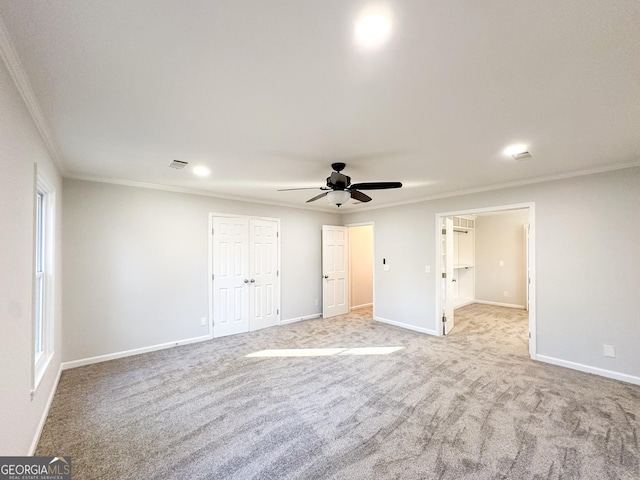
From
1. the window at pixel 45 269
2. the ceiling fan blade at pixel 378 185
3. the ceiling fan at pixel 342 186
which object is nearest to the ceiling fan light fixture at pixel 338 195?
the ceiling fan at pixel 342 186

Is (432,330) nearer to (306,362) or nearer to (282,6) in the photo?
(306,362)

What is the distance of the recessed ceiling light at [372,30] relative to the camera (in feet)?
3.97

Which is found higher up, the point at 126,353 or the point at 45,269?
the point at 45,269

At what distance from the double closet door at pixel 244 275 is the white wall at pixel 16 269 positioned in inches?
105

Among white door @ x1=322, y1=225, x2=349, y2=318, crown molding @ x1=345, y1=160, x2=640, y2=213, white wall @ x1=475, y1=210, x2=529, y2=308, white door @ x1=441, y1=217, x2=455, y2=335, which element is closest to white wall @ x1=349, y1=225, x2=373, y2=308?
white door @ x1=322, y1=225, x2=349, y2=318

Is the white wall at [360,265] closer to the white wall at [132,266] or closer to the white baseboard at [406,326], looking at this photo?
the white baseboard at [406,326]

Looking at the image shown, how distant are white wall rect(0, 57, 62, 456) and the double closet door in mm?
2665

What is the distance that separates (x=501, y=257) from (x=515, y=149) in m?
5.61

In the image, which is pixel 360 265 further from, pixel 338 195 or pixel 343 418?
pixel 343 418

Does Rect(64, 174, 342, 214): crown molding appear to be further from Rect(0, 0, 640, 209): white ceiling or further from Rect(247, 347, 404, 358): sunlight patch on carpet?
Rect(247, 347, 404, 358): sunlight patch on carpet

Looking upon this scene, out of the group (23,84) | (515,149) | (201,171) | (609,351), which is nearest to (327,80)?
(23,84)

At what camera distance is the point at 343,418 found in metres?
2.45

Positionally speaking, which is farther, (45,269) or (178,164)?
(178,164)

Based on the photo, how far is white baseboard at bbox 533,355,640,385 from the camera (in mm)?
3118
